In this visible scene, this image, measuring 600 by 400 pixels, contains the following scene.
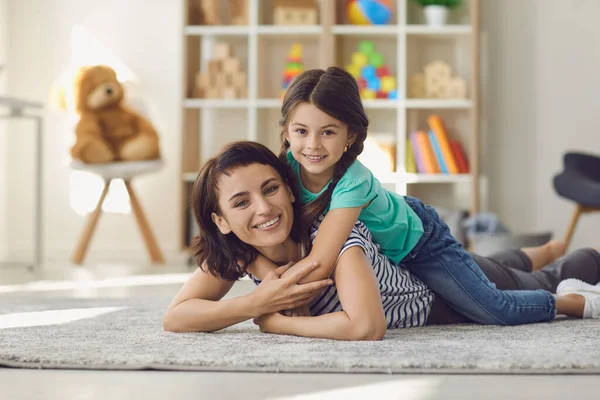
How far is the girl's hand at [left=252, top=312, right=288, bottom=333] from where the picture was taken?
1.60 metres

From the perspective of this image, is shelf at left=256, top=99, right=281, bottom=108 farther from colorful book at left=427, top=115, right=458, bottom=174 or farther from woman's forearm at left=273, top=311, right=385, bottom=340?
woman's forearm at left=273, top=311, right=385, bottom=340

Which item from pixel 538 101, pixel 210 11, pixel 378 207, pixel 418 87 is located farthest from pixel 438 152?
pixel 378 207

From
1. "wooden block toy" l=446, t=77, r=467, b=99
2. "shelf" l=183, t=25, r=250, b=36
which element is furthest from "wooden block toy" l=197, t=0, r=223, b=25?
"wooden block toy" l=446, t=77, r=467, b=99

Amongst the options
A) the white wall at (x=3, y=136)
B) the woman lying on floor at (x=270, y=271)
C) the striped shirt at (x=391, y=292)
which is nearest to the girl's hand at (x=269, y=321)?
the woman lying on floor at (x=270, y=271)

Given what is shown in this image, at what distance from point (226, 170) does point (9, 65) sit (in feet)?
12.6

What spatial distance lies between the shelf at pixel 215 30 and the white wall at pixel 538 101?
140 centimetres

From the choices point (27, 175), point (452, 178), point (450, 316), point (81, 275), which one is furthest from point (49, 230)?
point (450, 316)

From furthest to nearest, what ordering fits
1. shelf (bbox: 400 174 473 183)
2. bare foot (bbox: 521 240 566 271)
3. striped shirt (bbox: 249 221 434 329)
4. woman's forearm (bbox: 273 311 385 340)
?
shelf (bbox: 400 174 473 183)
bare foot (bbox: 521 240 566 271)
striped shirt (bbox: 249 221 434 329)
woman's forearm (bbox: 273 311 385 340)

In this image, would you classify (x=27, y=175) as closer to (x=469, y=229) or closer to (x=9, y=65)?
(x=9, y=65)

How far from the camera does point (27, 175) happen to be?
4.98 meters

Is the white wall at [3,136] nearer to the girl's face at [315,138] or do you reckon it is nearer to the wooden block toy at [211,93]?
the wooden block toy at [211,93]

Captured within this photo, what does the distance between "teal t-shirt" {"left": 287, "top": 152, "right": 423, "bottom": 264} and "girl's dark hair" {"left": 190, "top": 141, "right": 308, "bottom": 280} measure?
0.22 ft

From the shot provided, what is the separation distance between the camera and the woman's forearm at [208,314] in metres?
1.57

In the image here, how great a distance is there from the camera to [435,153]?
14.6 ft
